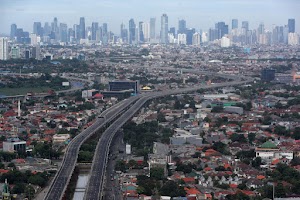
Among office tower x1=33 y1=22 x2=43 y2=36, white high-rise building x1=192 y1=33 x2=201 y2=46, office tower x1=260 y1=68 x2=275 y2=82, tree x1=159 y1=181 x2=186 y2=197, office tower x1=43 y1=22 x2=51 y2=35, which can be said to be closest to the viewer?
tree x1=159 y1=181 x2=186 y2=197

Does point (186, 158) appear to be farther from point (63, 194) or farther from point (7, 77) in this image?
point (7, 77)

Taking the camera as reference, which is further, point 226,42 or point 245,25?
point 245,25

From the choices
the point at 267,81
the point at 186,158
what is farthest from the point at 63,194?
the point at 267,81

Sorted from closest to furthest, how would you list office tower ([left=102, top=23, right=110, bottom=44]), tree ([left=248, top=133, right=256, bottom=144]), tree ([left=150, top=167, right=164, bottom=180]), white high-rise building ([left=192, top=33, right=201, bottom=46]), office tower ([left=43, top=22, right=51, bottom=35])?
tree ([left=150, top=167, right=164, bottom=180]) → tree ([left=248, top=133, right=256, bottom=144]) → white high-rise building ([left=192, top=33, right=201, bottom=46]) → office tower ([left=102, top=23, right=110, bottom=44]) → office tower ([left=43, top=22, right=51, bottom=35])

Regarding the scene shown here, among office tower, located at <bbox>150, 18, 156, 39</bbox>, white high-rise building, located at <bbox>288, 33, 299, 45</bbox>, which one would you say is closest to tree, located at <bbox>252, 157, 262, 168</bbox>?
white high-rise building, located at <bbox>288, 33, 299, 45</bbox>

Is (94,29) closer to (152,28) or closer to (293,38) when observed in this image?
(152,28)

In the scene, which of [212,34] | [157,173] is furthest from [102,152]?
[212,34]

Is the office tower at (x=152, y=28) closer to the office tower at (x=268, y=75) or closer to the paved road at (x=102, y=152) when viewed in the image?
the office tower at (x=268, y=75)

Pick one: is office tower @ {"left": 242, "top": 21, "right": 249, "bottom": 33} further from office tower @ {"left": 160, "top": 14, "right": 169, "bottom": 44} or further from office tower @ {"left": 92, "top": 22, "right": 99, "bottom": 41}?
office tower @ {"left": 92, "top": 22, "right": 99, "bottom": 41}

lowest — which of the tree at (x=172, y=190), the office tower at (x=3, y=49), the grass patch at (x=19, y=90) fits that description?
the tree at (x=172, y=190)

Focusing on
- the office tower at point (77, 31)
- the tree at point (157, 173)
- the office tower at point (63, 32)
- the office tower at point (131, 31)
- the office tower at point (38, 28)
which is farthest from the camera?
the office tower at point (38, 28)

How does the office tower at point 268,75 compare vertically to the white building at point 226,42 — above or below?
below

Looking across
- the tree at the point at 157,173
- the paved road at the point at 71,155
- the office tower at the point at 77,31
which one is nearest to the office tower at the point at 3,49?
the paved road at the point at 71,155
